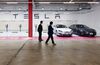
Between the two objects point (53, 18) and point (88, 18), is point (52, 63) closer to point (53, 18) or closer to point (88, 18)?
point (88, 18)

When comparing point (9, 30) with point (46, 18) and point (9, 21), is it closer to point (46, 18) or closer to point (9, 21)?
point (9, 21)

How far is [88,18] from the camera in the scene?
21906 millimetres

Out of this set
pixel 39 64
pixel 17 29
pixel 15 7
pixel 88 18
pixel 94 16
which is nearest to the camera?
pixel 39 64

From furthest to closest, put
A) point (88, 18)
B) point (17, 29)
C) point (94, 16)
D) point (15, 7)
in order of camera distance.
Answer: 1. point (17, 29)
2. point (15, 7)
3. point (88, 18)
4. point (94, 16)

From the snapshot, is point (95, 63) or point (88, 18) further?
point (88, 18)

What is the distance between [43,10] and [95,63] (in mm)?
18924

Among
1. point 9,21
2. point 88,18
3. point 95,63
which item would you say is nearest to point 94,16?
point 88,18

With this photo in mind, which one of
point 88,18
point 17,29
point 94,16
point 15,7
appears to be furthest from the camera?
point 17,29

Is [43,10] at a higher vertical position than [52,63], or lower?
higher

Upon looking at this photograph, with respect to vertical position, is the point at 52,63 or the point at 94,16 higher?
the point at 94,16

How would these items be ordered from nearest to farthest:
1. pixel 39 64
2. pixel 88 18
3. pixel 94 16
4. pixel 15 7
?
pixel 39 64
pixel 94 16
pixel 88 18
pixel 15 7

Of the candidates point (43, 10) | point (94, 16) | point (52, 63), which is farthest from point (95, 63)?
point (43, 10)

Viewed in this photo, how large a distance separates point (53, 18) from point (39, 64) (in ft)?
64.2

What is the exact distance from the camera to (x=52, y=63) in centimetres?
641
